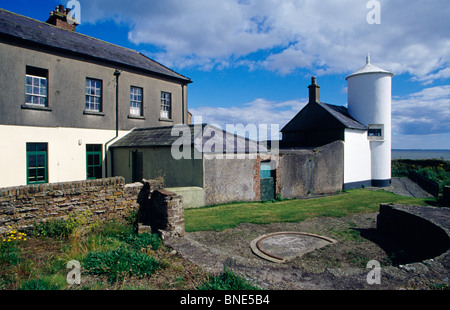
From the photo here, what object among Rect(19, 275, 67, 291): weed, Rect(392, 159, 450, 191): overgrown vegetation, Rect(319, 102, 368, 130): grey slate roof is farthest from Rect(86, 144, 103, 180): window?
Rect(392, 159, 450, 191): overgrown vegetation

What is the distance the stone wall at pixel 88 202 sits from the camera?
6.58m

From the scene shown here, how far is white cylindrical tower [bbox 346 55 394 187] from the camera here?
72.8 feet

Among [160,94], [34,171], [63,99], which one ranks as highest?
[160,94]

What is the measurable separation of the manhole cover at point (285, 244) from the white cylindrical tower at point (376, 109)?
59.8 ft

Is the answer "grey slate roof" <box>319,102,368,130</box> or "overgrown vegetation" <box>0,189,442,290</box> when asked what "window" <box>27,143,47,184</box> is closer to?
"overgrown vegetation" <box>0,189,442,290</box>

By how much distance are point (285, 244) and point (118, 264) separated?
176 inches

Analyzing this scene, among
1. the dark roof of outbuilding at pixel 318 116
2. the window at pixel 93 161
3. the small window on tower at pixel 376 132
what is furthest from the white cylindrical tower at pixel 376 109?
the window at pixel 93 161

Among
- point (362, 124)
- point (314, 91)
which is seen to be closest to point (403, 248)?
point (362, 124)

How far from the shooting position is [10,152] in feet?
41.5

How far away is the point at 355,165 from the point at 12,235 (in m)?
22.0

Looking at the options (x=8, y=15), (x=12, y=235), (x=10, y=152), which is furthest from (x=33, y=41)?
(x=12, y=235)

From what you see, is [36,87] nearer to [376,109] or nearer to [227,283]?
[227,283]
